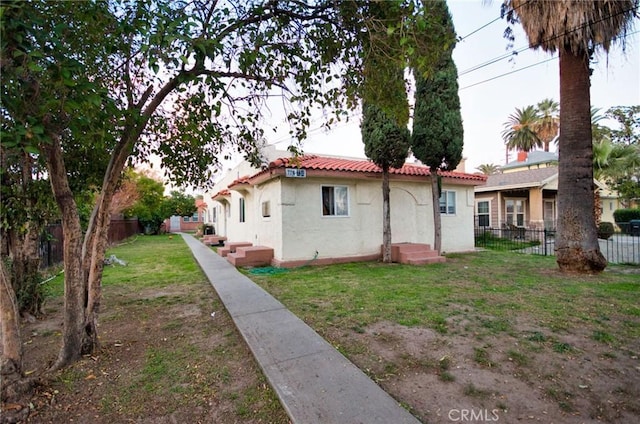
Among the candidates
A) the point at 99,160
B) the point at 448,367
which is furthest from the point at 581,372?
the point at 99,160

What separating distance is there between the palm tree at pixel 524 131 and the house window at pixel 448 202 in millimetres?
31193

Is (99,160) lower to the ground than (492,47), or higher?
lower

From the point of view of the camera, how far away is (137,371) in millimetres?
3295

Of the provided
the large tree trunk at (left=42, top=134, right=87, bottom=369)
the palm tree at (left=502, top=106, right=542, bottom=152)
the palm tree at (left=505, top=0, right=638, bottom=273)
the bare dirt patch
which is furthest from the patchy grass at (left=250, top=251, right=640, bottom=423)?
the palm tree at (left=502, top=106, right=542, bottom=152)

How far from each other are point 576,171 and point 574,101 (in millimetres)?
1695

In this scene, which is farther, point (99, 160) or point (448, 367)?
point (99, 160)

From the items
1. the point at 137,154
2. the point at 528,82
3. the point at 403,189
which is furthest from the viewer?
the point at 403,189

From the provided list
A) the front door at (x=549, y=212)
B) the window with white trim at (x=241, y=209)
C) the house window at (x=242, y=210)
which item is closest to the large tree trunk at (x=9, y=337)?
the window with white trim at (x=241, y=209)

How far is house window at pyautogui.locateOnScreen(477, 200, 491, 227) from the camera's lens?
19547 millimetres

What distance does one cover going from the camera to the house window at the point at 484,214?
19547 mm

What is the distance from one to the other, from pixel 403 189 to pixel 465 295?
591cm

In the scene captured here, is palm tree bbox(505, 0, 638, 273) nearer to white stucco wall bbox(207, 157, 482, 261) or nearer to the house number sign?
white stucco wall bbox(207, 157, 482, 261)

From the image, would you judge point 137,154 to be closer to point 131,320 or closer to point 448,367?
point 131,320

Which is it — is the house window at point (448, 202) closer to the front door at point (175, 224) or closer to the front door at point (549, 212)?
the front door at point (549, 212)
